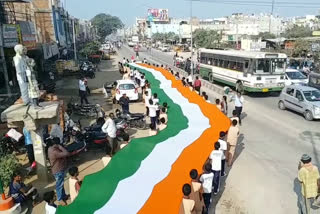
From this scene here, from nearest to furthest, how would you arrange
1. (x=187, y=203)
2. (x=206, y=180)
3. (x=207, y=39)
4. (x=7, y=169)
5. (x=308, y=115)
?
(x=187, y=203), (x=206, y=180), (x=7, y=169), (x=308, y=115), (x=207, y=39)

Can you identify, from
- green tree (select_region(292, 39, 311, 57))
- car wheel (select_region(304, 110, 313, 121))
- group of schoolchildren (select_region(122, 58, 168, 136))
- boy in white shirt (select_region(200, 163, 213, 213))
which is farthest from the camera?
green tree (select_region(292, 39, 311, 57))

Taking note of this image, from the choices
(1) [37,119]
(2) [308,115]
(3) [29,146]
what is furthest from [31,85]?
(2) [308,115]

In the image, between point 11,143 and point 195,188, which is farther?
point 11,143

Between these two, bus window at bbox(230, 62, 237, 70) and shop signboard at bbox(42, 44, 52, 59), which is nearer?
bus window at bbox(230, 62, 237, 70)

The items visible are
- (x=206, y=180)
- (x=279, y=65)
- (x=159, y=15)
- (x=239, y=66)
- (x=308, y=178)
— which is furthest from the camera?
(x=159, y=15)

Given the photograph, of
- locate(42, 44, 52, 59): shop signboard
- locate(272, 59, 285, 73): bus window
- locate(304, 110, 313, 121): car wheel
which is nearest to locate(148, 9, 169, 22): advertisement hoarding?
locate(42, 44, 52, 59): shop signboard

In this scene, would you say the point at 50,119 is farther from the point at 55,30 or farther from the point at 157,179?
the point at 55,30

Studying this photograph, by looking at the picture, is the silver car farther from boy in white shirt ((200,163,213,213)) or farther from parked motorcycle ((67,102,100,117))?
boy in white shirt ((200,163,213,213))

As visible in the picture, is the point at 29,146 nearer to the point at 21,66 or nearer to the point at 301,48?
the point at 21,66
